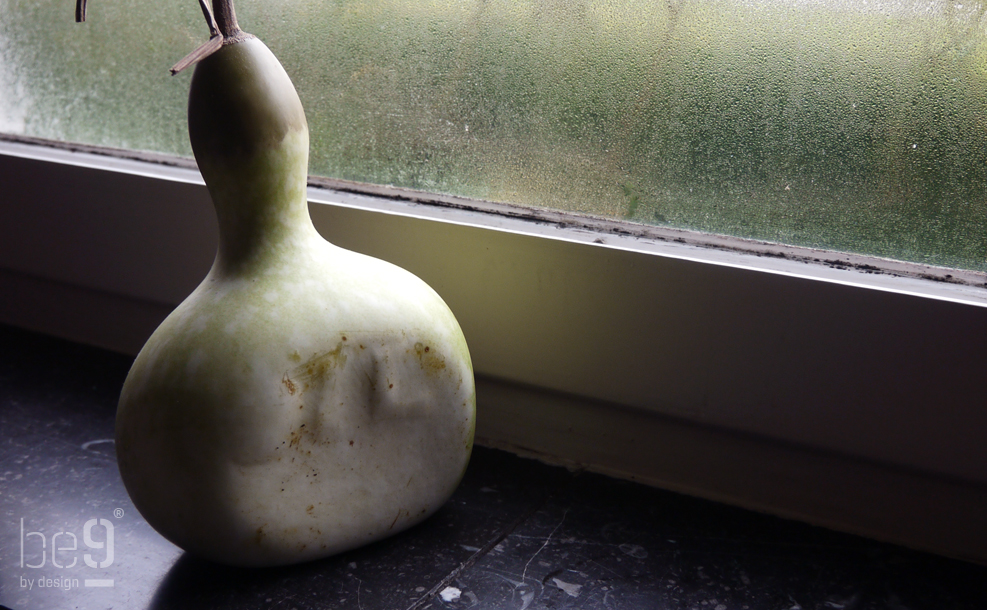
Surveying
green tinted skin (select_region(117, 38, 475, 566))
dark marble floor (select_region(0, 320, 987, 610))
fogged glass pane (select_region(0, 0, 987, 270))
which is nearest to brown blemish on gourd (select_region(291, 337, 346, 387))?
green tinted skin (select_region(117, 38, 475, 566))

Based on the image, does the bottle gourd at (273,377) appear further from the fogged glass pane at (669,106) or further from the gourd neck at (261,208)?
the fogged glass pane at (669,106)

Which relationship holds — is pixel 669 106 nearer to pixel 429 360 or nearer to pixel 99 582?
pixel 429 360

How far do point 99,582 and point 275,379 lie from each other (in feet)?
0.57

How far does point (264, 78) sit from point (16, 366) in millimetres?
522

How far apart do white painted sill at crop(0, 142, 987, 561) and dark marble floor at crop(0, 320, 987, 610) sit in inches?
1.0

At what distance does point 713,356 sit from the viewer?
1.70 ft

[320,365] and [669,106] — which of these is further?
[669,106]

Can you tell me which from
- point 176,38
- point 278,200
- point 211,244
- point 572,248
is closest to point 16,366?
point 211,244

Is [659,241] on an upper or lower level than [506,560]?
upper

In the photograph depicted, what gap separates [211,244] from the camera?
0.69 meters

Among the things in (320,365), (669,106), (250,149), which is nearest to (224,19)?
(250,149)

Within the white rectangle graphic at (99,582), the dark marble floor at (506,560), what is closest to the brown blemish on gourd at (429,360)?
the dark marble floor at (506,560)

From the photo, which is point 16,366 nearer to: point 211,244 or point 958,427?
point 211,244

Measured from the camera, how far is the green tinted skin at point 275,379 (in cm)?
39
